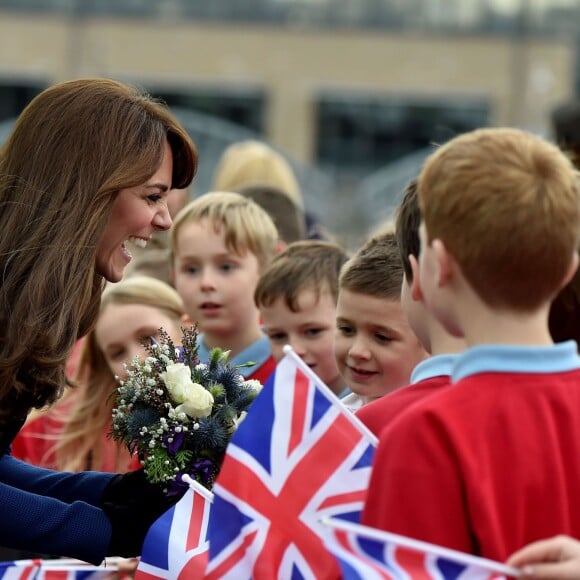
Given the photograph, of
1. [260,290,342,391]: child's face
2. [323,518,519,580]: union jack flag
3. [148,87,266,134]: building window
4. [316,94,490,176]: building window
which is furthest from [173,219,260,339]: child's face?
[148,87,266,134]: building window

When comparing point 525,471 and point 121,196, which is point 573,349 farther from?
point 121,196

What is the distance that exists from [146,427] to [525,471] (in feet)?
4.67

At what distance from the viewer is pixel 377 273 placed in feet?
14.7

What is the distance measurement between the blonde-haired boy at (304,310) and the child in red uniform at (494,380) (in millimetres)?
2577

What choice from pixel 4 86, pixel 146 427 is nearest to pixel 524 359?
pixel 146 427

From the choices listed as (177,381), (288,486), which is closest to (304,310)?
(177,381)

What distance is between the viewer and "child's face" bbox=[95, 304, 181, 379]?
6.04 m

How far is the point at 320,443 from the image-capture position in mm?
3125

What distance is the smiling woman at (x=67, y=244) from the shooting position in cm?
387

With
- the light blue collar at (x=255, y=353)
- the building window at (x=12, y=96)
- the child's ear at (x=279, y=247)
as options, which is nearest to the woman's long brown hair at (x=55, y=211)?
the light blue collar at (x=255, y=353)

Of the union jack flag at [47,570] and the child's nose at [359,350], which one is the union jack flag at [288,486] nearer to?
the union jack flag at [47,570]

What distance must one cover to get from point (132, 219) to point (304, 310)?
1.54 metres

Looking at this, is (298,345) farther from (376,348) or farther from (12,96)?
(12,96)

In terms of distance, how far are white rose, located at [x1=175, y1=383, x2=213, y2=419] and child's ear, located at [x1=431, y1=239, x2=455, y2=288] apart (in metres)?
1.19
